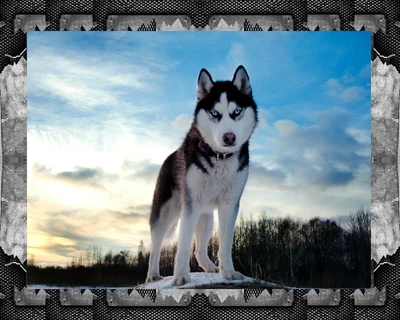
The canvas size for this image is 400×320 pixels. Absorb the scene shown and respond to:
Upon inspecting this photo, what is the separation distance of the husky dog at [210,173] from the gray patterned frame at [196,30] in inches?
12.4

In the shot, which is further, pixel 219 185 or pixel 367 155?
pixel 367 155

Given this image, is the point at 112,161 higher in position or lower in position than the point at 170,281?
higher

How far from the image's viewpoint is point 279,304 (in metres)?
4.01

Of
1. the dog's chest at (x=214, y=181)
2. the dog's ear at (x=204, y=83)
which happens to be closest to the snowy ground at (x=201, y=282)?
the dog's chest at (x=214, y=181)

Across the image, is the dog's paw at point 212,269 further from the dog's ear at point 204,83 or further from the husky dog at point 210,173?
the dog's ear at point 204,83

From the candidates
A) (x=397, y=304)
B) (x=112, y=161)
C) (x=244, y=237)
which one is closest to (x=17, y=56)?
(x=112, y=161)

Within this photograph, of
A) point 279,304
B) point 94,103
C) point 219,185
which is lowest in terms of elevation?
point 279,304

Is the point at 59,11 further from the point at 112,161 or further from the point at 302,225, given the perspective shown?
the point at 302,225

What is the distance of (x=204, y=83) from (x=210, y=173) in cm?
62

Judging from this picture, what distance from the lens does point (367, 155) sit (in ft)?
13.5

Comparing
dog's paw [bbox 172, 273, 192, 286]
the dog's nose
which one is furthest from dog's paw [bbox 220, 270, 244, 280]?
the dog's nose

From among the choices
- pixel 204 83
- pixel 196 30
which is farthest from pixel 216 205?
pixel 196 30

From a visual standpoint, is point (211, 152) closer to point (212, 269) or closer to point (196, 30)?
point (212, 269)

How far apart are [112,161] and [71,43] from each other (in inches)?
36.2
